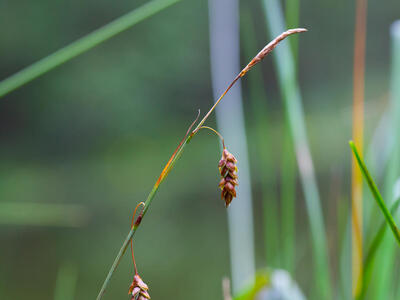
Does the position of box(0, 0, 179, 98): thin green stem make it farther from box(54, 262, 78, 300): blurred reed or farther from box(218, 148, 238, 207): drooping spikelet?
box(54, 262, 78, 300): blurred reed

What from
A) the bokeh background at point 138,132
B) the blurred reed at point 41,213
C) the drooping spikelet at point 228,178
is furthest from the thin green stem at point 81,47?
the bokeh background at point 138,132

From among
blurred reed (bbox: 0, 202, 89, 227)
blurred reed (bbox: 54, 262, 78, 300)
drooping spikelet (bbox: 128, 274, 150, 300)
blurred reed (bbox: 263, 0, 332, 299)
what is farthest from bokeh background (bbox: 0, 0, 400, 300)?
drooping spikelet (bbox: 128, 274, 150, 300)

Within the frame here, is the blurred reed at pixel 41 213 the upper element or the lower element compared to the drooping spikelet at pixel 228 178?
upper

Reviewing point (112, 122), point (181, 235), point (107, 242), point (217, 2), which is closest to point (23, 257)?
point (107, 242)

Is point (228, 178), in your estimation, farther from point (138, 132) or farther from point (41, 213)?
point (138, 132)

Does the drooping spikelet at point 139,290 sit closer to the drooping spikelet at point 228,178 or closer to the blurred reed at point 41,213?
the drooping spikelet at point 228,178

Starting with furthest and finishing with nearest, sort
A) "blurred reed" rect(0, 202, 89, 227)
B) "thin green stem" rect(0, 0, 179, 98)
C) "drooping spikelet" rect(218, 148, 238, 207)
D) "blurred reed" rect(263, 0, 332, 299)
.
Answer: "blurred reed" rect(0, 202, 89, 227) < "blurred reed" rect(263, 0, 332, 299) < "thin green stem" rect(0, 0, 179, 98) < "drooping spikelet" rect(218, 148, 238, 207)

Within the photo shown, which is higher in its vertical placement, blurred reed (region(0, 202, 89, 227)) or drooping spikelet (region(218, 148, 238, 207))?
blurred reed (region(0, 202, 89, 227))
